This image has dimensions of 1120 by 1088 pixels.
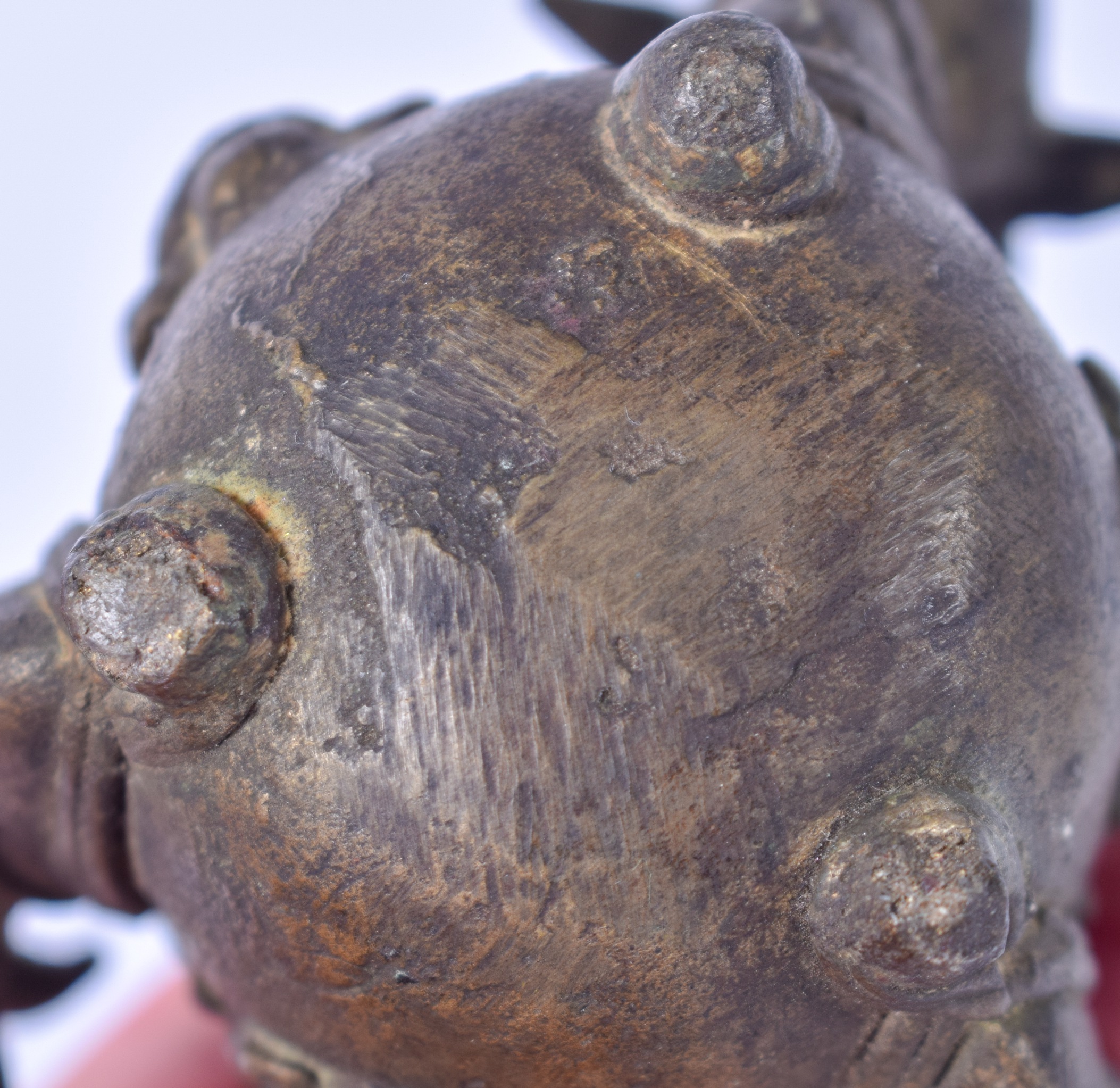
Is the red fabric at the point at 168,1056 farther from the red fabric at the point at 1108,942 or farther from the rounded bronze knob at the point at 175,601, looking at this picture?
the red fabric at the point at 1108,942

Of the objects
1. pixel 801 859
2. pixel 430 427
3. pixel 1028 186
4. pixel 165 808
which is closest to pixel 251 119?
pixel 430 427

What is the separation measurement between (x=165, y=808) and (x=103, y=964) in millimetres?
793

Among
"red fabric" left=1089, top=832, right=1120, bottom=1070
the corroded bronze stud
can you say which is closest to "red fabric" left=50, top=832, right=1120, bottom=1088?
"red fabric" left=1089, top=832, right=1120, bottom=1070

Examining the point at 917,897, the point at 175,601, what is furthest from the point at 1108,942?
the point at 175,601

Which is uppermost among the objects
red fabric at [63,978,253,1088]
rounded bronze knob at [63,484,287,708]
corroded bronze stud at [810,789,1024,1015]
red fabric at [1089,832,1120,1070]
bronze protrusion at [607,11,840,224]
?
bronze protrusion at [607,11,840,224]

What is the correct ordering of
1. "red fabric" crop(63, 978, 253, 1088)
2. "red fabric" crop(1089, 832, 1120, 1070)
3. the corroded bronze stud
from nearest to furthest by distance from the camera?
the corroded bronze stud
"red fabric" crop(1089, 832, 1120, 1070)
"red fabric" crop(63, 978, 253, 1088)

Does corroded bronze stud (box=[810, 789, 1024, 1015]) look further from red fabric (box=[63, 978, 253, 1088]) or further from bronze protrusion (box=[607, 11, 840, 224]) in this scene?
red fabric (box=[63, 978, 253, 1088])

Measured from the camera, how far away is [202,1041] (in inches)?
74.4

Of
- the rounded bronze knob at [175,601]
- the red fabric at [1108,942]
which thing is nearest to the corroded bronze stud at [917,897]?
the rounded bronze knob at [175,601]

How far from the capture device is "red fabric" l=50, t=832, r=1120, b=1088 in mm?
1727

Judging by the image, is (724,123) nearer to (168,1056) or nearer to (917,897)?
(917,897)

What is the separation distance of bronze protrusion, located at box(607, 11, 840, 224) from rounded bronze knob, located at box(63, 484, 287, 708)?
46 cm

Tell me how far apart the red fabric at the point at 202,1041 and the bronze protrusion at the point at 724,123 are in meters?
1.16

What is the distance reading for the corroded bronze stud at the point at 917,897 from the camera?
2.99 ft
